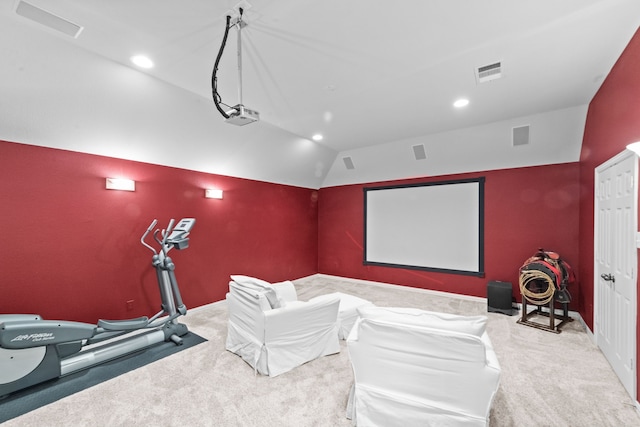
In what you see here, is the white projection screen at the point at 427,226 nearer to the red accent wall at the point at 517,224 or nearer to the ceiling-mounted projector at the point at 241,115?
the red accent wall at the point at 517,224

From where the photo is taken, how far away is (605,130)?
3092 mm

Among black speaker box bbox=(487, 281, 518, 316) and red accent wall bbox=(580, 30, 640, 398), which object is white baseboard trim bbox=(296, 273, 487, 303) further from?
red accent wall bbox=(580, 30, 640, 398)

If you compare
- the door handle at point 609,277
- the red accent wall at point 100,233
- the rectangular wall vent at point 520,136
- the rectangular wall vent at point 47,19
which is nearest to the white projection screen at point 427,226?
the rectangular wall vent at point 520,136

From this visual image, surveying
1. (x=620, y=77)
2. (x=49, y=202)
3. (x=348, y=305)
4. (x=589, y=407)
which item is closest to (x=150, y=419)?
(x=348, y=305)

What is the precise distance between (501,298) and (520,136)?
2.64m

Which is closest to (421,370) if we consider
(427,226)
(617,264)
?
(617,264)

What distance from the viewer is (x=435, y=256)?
5609 mm

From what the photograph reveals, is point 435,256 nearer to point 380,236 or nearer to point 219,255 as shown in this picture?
point 380,236

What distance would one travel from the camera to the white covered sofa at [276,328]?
8.85 feet

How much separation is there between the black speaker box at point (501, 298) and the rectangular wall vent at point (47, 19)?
601 cm

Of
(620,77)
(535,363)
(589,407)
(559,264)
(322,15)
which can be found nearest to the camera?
(322,15)

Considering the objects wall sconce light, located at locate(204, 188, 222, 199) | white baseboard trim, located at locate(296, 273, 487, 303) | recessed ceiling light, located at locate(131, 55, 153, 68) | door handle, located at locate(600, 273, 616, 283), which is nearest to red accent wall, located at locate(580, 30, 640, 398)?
door handle, located at locate(600, 273, 616, 283)

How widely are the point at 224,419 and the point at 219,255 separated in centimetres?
314

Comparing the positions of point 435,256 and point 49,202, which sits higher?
point 49,202
